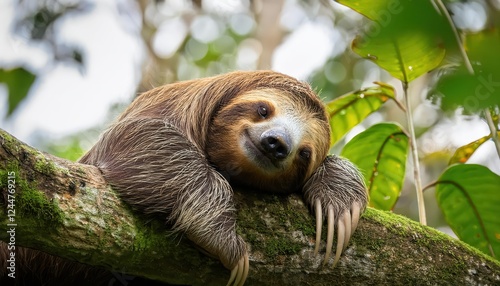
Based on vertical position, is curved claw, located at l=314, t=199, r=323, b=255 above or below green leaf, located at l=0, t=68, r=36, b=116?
below

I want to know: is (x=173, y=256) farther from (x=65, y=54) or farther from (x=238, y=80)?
(x=65, y=54)

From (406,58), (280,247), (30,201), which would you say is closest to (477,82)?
(30,201)

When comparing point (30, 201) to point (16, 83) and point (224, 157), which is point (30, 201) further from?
point (16, 83)

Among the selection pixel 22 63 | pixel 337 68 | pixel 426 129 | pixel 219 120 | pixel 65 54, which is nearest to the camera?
pixel 219 120

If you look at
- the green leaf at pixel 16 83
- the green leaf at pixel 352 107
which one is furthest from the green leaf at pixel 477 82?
the green leaf at pixel 352 107

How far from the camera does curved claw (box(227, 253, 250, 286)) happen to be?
3352 mm

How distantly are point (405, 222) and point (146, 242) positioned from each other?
1.99 m

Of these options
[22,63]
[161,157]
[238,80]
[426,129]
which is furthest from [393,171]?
[426,129]

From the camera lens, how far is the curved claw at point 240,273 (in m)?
3.35

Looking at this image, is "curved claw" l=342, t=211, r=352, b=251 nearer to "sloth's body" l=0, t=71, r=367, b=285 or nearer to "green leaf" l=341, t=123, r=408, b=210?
"sloth's body" l=0, t=71, r=367, b=285

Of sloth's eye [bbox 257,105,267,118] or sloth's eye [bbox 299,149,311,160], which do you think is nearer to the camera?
Answer: sloth's eye [bbox 257,105,267,118]

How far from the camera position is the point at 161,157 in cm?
373

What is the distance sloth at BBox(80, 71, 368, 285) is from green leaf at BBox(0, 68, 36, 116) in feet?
2.26

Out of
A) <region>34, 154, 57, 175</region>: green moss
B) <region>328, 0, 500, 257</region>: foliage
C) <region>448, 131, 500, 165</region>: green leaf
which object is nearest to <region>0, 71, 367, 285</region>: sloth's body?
<region>34, 154, 57, 175</region>: green moss
